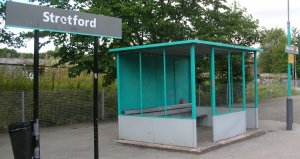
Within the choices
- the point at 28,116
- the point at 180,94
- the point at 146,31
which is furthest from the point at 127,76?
the point at 146,31


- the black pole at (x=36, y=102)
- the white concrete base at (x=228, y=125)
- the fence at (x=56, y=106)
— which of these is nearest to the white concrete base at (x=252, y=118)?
the white concrete base at (x=228, y=125)

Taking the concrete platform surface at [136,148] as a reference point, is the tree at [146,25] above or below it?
above

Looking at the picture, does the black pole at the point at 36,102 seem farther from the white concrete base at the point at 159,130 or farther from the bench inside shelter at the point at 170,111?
the bench inside shelter at the point at 170,111

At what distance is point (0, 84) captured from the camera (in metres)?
13.7

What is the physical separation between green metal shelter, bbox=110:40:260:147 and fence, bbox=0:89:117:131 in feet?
15.1

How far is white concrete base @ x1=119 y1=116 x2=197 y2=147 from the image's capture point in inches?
359

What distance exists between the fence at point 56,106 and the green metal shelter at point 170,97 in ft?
15.1

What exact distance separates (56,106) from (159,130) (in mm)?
6062

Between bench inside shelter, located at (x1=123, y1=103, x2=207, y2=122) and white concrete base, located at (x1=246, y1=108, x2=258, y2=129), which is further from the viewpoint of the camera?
white concrete base, located at (x1=246, y1=108, x2=258, y2=129)

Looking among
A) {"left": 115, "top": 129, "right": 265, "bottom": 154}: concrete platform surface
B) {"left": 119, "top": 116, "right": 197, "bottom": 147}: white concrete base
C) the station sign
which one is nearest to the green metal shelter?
{"left": 119, "top": 116, "right": 197, "bottom": 147}: white concrete base

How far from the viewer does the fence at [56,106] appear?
516 inches

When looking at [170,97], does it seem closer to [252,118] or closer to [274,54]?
[252,118]

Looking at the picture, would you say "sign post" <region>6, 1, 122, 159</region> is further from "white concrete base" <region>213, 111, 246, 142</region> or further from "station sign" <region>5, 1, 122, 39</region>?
"white concrete base" <region>213, 111, 246, 142</region>

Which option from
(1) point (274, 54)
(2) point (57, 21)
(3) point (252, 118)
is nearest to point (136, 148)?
(3) point (252, 118)
